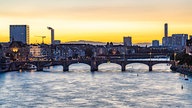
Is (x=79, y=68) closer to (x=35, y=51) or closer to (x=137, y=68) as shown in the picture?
(x=137, y=68)

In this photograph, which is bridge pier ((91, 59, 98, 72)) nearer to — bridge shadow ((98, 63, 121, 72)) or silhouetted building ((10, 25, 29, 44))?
bridge shadow ((98, 63, 121, 72))

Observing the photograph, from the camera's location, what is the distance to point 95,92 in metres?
37.9

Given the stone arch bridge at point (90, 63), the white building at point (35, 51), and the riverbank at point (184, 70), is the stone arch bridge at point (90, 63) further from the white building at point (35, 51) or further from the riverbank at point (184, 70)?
the white building at point (35, 51)

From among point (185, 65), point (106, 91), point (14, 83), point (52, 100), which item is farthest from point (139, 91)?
point (185, 65)

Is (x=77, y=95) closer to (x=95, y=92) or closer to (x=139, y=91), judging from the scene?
(x=95, y=92)

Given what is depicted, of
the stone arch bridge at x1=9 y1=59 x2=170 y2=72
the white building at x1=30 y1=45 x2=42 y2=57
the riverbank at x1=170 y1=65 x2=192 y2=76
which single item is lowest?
the riverbank at x1=170 y1=65 x2=192 y2=76

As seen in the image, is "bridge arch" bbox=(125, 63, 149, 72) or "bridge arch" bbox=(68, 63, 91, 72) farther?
"bridge arch" bbox=(68, 63, 91, 72)

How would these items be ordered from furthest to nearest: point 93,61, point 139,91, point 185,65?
point 93,61 < point 185,65 < point 139,91

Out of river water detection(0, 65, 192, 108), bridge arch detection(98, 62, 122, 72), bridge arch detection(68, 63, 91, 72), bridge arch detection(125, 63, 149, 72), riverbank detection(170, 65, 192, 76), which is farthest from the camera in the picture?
bridge arch detection(68, 63, 91, 72)

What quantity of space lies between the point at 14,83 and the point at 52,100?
12585mm

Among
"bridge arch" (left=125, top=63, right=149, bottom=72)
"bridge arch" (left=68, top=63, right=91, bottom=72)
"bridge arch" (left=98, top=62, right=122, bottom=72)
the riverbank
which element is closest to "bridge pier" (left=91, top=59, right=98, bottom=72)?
"bridge arch" (left=98, top=62, right=122, bottom=72)

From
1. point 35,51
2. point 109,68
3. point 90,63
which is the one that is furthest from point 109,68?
point 35,51

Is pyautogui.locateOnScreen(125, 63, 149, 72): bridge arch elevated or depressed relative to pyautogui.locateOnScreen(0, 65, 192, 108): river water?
elevated

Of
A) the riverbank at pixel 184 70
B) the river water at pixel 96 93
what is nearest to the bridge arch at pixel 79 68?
the riverbank at pixel 184 70
